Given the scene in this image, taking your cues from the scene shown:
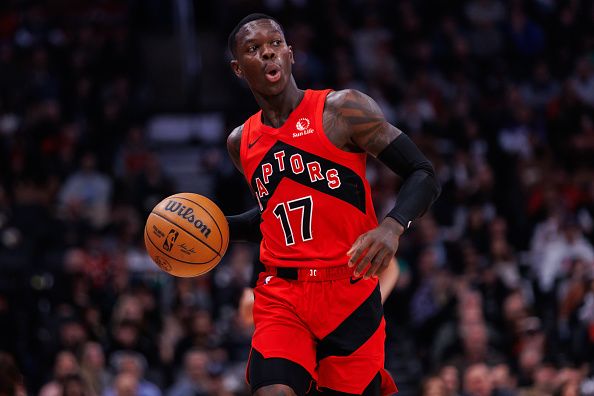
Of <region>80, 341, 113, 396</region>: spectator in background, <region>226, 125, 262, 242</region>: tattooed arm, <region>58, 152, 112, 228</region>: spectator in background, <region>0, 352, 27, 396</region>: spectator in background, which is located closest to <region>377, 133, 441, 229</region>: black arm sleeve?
<region>226, 125, 262, 242</region>: tattooed arm

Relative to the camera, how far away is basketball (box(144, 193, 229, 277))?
6.43m

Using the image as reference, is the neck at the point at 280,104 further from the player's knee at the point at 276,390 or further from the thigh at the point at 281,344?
the player's knee at the point at 276,390

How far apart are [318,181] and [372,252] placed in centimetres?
66

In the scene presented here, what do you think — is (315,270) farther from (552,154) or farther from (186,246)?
(552,154)

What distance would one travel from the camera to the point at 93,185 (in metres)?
16.6

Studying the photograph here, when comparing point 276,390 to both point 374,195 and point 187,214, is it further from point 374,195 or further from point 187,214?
point 374,195

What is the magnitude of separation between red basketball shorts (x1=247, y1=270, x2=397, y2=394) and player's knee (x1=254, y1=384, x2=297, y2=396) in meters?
0.21

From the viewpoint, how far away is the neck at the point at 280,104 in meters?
6.33

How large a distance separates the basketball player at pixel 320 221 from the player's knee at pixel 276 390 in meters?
0.05

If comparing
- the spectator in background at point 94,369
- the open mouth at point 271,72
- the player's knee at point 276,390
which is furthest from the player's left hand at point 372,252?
the spectator in background at point 94,369

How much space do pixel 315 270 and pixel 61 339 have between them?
726cm

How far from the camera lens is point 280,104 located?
634cm

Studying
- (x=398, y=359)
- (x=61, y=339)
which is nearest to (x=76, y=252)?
(x=61, y=339)

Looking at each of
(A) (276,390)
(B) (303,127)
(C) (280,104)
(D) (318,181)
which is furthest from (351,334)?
(C) (280,104)
